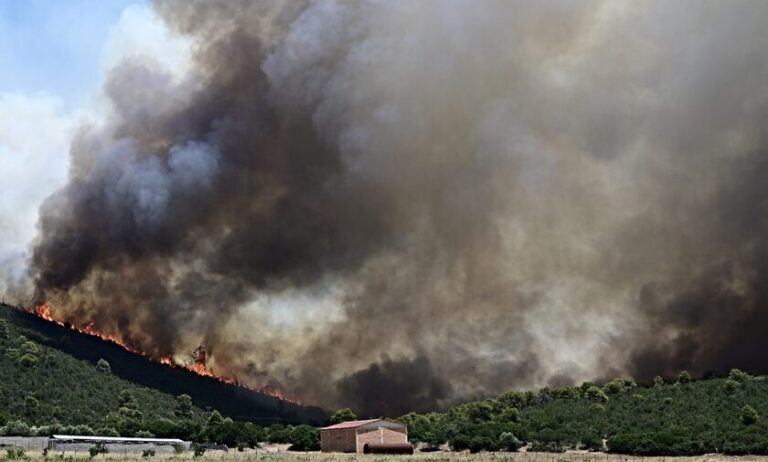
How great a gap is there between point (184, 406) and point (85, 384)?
14839mm

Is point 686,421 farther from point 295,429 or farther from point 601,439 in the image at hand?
point 295,429

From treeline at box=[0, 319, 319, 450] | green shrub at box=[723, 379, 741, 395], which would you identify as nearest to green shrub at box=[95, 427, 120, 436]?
treeline at box=[0, 319, 319, 450]

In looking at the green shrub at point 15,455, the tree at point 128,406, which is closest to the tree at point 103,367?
the tree at point 128,406

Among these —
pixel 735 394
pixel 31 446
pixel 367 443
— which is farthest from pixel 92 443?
pixel 735 394

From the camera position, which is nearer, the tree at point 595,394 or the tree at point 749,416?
the tree at point 749,416

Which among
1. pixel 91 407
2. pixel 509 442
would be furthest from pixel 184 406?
pixel 509 442

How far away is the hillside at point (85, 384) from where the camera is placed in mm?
118062

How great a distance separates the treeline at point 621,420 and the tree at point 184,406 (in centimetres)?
3279

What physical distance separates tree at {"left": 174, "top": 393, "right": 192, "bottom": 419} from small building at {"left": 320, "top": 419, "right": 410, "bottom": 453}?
3824cm

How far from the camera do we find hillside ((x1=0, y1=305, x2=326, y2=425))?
118 m

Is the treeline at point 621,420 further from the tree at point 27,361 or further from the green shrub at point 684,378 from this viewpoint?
the tree at point 27,361

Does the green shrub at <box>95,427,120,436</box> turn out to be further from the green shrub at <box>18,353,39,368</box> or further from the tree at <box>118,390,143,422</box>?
the green shrub at <box>18,353,39,368</box>

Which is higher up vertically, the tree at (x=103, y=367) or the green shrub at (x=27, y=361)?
the tree at (x=103, y=367)

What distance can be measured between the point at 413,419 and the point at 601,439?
42.1 metres
